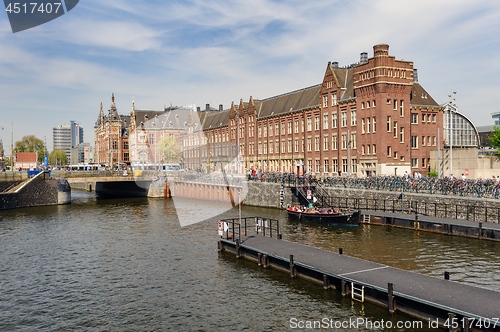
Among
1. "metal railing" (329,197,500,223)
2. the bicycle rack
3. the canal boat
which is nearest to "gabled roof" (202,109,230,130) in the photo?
"metal railing" (329,197,500,223)

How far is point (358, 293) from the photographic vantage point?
2206cm

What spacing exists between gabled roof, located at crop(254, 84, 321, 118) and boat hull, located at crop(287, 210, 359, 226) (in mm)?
40936

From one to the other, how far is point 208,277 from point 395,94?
53.2 meters

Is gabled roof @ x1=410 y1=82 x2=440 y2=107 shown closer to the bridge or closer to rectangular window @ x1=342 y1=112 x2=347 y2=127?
rectangular window @ x1=342 y1=112 x2=347 y2=127

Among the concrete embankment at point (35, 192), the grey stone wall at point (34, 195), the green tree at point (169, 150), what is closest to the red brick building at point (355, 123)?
the green tree at point (169, 150)

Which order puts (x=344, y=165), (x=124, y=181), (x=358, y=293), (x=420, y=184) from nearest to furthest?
(x=358, y=293), (x=420, y=184), (x=344, y=165), (x=124, y=181)

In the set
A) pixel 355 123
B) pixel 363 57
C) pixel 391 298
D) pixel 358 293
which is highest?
pixel 363 57

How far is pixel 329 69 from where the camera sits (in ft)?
261

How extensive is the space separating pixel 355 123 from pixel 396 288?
55.8 meters

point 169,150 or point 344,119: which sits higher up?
point 344,119

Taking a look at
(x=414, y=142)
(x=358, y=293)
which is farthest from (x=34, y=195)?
(x=414, y=142)

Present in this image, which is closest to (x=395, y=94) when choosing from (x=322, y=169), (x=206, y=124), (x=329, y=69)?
(x=329, y=69)

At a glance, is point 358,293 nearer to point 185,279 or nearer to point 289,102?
point 185,279

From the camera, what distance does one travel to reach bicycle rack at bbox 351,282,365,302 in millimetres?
21609
